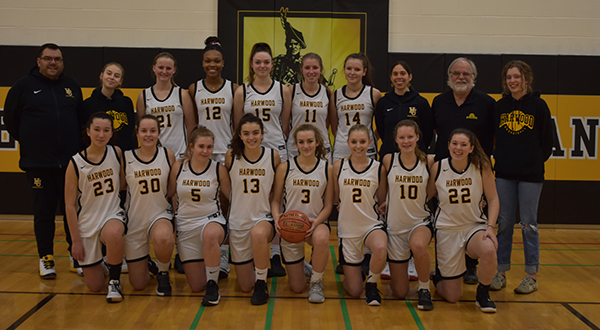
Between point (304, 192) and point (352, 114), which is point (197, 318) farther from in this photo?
point (352, 114)

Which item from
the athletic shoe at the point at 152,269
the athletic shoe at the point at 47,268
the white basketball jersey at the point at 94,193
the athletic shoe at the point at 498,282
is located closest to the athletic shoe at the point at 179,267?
the athletic shoe at the point at 152,269

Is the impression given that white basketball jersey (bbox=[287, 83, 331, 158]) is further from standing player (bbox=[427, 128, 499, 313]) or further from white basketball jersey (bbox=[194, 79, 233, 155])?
standing player (bbox=[427, 128, 499, 313])

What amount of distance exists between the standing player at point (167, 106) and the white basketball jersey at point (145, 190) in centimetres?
52

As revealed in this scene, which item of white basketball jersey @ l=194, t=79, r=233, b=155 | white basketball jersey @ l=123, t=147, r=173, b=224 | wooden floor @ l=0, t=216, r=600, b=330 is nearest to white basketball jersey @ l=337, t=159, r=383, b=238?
wooden floor @ l=0, t=216, r=600, b=330

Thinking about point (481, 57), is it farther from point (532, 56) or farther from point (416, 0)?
point (416, 0)

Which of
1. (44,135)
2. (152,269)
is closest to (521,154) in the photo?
(152,269)

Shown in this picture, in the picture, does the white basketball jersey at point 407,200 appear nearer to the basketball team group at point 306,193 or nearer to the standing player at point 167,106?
the basketball team group at point 306,193

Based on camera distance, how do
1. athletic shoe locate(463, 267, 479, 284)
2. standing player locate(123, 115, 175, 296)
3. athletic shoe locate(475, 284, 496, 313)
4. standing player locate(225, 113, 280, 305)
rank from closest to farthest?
1. athletic shoe locate(475, 284, 496, 313)
2. standing player locate(225, 113, 280, 305)
3. standing player locate(123, 115, 175, 296)
4. athletic shoe locate(463, 267, 479, 284)

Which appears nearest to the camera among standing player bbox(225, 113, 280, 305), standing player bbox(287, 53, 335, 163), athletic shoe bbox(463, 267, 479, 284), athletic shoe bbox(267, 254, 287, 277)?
standing player bbox(225, 113, 280, 305)

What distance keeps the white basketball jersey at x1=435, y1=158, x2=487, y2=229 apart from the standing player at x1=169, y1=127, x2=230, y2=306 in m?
1.76

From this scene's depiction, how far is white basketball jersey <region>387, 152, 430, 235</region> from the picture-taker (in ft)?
12.2

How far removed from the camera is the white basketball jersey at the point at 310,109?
4430 mm

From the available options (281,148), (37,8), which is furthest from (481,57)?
(37,8)

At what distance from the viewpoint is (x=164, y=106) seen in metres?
4.38
